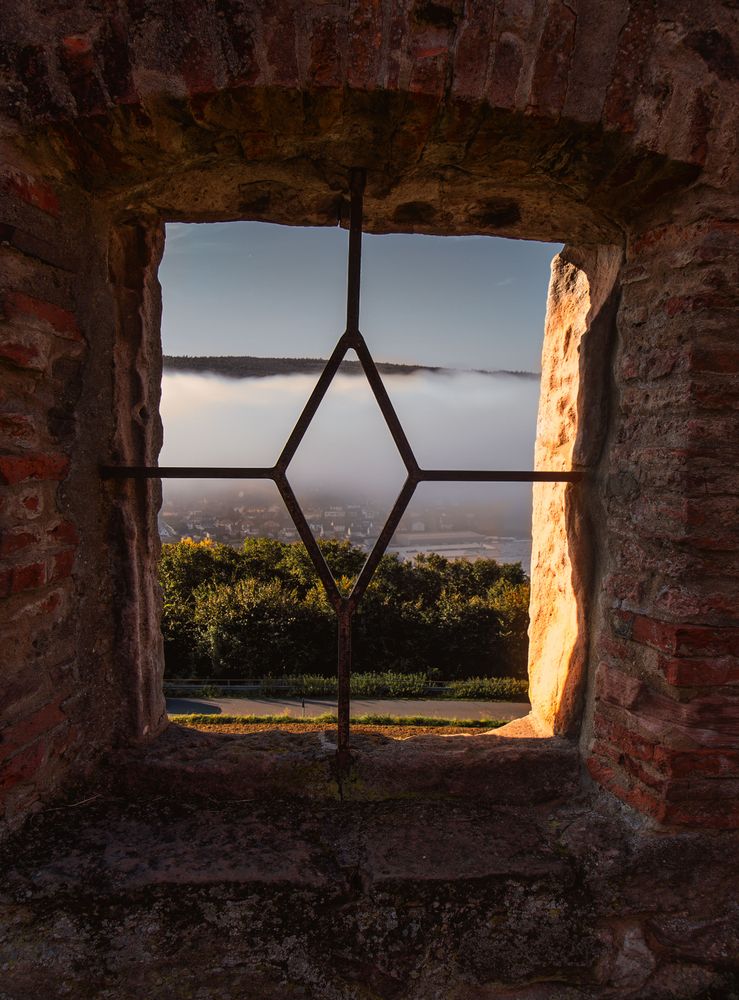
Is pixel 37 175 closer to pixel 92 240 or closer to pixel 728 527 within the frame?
pixel 92 240

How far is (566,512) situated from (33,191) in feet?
5.36

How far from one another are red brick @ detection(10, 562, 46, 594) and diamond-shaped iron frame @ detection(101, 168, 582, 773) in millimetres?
335

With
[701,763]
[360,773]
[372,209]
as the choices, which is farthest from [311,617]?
[701,763]

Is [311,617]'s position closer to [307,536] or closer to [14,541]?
[307,536]

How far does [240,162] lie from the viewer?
1.56m

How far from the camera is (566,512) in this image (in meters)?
1.88

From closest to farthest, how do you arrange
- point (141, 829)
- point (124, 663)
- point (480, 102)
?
1. point (480, 102)
2. point (141, 829)
3. point (124, 663)

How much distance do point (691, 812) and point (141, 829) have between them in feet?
4.47

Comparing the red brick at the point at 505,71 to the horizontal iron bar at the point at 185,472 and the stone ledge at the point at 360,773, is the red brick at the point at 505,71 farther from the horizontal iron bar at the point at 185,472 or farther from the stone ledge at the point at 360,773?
the stone ledge at the point at 360,773

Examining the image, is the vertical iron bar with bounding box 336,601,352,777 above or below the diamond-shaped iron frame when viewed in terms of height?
below

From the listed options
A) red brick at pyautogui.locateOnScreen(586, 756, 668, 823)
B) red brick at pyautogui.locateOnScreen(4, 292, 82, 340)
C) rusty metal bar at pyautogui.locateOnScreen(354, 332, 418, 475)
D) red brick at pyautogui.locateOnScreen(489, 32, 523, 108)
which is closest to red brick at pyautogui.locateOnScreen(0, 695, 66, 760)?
red brick at pyautogui.locateOnScreen(4, 292, 82, 340)

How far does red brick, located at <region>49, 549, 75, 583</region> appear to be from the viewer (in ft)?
4.97

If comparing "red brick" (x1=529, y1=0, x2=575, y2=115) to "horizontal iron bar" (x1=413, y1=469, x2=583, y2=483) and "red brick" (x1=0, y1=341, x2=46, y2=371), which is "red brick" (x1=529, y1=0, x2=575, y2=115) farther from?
"red brick" (x1=0, y1=341, x2=46, y2=371)

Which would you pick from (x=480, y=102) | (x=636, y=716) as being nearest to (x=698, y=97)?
(x=480, y=102)
